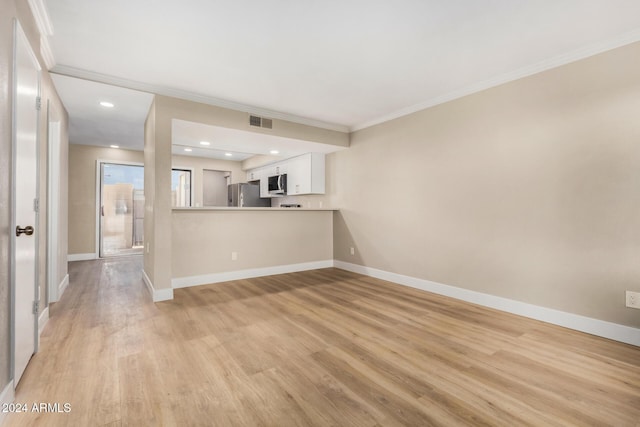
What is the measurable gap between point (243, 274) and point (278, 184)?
2589 millimetres

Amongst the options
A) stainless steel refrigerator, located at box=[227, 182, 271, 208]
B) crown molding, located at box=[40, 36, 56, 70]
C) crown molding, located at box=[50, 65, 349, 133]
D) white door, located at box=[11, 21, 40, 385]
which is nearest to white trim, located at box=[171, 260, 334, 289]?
white door, located at box=[11, 21, 40, 385]

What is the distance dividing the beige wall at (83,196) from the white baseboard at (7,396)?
5779mm

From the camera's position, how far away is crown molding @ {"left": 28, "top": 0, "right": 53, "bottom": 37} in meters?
2.04

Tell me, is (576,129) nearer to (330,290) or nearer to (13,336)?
(330,290)

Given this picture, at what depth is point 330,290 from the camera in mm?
3984

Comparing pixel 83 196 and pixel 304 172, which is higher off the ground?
pixel 304 172

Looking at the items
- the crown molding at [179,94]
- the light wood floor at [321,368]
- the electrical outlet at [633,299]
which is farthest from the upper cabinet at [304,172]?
the electrical outlet at [633,299]

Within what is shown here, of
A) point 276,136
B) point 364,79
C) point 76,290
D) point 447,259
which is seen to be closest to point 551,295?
point 447,259

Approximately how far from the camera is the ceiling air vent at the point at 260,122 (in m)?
4.15

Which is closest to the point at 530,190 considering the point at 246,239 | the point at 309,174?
the point at 309,174

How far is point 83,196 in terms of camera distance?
20.7ft

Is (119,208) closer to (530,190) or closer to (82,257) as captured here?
(82,257)

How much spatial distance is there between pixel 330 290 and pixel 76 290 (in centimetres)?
350

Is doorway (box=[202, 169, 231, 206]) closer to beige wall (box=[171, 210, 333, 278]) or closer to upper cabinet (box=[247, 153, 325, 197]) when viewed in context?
upper cabinet (box=[247, 153, 325, 197])
